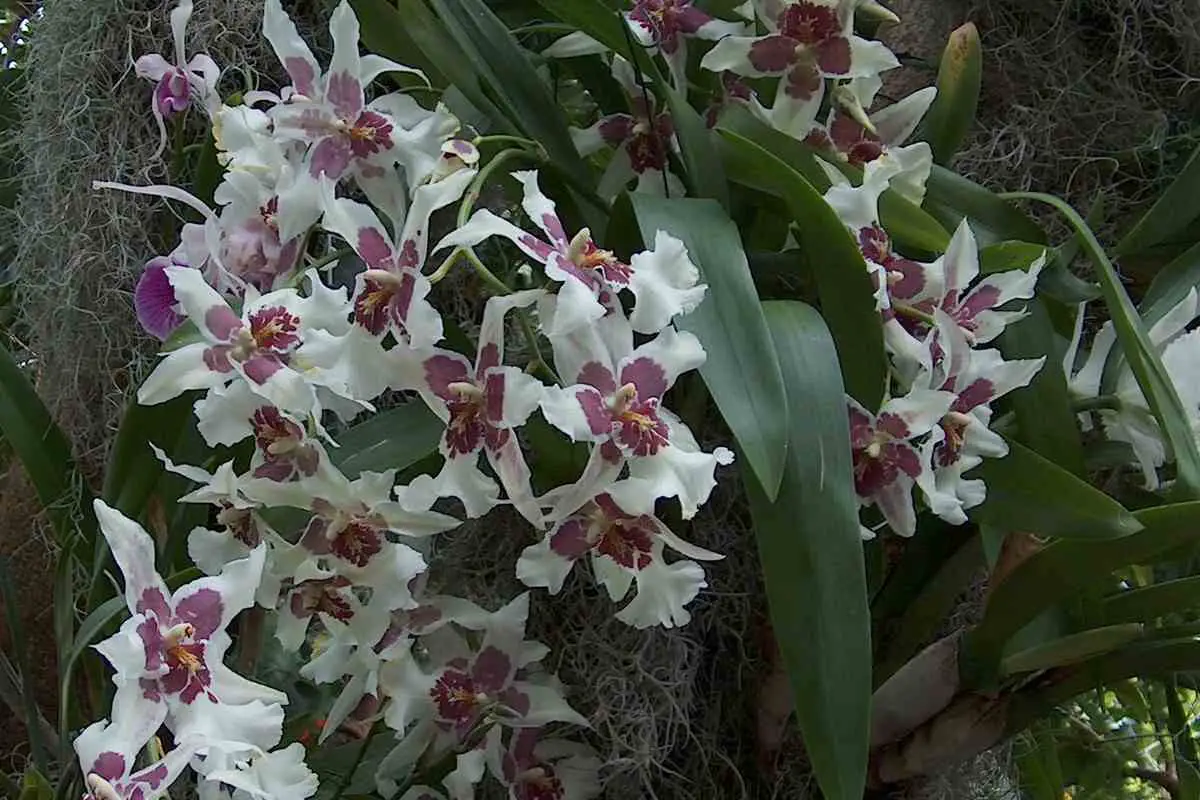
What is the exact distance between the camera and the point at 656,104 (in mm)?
713

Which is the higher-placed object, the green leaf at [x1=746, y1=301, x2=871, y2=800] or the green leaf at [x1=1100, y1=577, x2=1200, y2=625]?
the green leaf at [x1=746, y1=301, x2=871, y2=800]

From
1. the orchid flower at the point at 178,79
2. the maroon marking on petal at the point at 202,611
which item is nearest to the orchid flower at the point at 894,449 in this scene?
the maroon marking on petal at the point at 202,611

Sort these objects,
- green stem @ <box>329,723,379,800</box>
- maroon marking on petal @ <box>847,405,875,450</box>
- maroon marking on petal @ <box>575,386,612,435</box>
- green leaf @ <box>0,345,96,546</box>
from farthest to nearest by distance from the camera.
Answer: green leaf @ <box>0,345,96,546</box> < green stem @ <box>329,723,379,800</box> < maroon marking on petal @ <box>847,405,875,450</box> < maroon marking on petal @ <box>575,386,612,435</box>

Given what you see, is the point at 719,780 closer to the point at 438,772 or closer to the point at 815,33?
the point at 438,772

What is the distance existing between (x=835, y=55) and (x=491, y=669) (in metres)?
0.40

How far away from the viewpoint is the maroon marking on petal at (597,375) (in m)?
0.52

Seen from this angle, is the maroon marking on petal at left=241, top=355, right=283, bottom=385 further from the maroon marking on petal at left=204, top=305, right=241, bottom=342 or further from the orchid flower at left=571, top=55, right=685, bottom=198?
the orchid flower at left=571, top=55, right=685, bottom=198

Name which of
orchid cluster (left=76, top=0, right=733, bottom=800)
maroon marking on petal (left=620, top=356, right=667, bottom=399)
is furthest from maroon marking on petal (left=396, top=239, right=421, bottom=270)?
maroon marking on petal (left=620, top=356, right=667, bottom=399)

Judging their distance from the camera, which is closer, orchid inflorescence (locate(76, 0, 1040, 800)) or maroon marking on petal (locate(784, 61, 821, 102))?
orchid inflorescence (locate(76, 0, 1040, 800))

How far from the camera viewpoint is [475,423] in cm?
55

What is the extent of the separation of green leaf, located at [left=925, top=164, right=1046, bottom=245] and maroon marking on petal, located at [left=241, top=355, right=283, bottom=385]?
1.35 ft

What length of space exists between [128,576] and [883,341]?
0.39 meters

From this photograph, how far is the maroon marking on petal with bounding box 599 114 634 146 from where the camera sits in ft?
2.34

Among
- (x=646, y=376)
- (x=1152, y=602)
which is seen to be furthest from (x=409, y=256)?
(x=1152, y=602)
